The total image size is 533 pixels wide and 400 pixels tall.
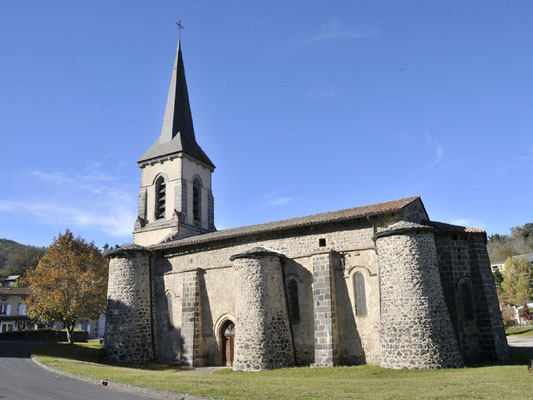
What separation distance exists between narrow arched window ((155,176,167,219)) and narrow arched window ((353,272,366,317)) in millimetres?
16191

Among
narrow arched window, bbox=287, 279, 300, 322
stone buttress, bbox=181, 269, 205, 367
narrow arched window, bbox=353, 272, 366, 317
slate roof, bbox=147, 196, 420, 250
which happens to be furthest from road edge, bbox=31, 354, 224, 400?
narrow arched window, bbox=353, 272, 366, 317

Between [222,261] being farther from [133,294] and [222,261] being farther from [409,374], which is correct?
[409,374]

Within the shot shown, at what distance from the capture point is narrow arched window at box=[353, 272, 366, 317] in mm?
17734

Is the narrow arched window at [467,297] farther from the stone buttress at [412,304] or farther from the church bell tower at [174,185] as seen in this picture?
the church bell tower at [174,185]

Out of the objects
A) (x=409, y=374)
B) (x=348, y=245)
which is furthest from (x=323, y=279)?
(x=409, y=374)

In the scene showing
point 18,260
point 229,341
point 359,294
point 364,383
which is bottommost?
point 364,383

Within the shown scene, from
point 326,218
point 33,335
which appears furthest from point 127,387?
point 33,335

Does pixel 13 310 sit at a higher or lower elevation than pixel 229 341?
higher

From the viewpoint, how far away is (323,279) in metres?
18.1

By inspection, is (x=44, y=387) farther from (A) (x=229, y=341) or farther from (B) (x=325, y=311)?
(B) (x=325, y=311)

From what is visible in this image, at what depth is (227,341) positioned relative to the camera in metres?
21.0

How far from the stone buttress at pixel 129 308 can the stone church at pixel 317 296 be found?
54mm

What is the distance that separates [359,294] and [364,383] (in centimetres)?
544

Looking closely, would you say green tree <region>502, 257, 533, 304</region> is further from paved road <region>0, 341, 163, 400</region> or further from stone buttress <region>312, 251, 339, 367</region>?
paved road <region>0, 341, 163, 400</region>
